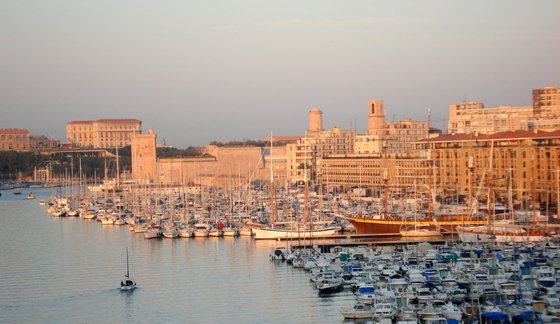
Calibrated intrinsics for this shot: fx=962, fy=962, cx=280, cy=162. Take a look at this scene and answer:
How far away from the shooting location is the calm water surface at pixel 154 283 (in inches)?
661

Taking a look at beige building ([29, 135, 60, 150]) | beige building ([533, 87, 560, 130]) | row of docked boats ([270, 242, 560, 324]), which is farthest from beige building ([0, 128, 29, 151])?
row of docked boats ([270, 242, 560, 324])

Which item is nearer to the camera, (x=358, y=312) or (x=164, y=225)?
(x=358, y=312)

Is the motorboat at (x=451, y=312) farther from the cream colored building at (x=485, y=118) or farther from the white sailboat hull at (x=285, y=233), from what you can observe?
the cream colored building at (x=485, y=118)

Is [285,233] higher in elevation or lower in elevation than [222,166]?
lower

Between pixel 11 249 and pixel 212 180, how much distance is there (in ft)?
90.5

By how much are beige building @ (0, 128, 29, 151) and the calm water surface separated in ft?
214

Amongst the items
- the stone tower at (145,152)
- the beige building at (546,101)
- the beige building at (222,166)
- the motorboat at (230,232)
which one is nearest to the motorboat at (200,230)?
the motorboat at (230,232)

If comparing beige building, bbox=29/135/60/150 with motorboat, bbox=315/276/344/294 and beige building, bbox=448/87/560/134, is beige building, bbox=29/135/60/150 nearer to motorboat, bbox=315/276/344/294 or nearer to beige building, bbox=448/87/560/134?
beige building, bbox=448/87/560/134

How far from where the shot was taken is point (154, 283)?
20.2 m

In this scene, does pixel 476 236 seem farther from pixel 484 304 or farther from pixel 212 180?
pixel 212 180

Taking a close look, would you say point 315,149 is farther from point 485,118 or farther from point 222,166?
point 222,166

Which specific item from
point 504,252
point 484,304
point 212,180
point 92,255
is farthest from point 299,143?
point 484,304

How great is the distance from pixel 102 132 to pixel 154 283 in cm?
8024

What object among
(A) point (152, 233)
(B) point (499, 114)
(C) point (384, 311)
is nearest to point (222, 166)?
(B) point (499, 114)
